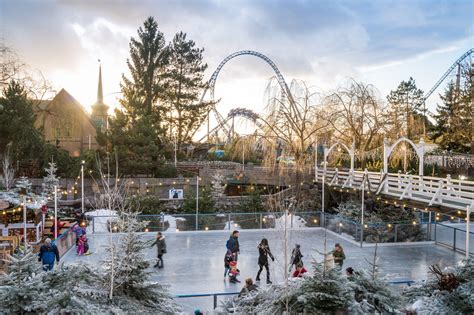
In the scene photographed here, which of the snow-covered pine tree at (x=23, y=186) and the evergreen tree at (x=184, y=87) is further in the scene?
the evergreen tree at (x=184, y=87)

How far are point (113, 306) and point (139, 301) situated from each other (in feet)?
1.90

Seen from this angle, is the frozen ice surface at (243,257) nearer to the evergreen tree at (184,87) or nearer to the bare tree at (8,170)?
the bare tree at (8,170)

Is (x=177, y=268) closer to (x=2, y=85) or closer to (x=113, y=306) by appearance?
(x=113, y=306)

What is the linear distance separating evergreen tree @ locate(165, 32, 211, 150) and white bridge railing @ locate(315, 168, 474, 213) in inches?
891

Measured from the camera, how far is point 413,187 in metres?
17.6

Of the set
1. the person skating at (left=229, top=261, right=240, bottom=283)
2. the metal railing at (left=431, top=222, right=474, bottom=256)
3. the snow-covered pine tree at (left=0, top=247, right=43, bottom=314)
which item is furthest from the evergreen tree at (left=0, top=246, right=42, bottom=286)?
the metal railing at (left=431, top=222, right=474, bottom=256)

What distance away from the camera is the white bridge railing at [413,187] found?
15077 mm

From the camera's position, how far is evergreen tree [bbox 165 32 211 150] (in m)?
46.0

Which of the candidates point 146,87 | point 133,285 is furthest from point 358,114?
point 146,87

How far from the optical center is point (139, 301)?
298 inches

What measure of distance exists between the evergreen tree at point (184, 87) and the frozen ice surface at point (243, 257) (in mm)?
28382

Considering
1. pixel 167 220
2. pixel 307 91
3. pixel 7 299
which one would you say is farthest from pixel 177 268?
pixel 307 91

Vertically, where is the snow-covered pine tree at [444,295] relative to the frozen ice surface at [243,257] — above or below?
above

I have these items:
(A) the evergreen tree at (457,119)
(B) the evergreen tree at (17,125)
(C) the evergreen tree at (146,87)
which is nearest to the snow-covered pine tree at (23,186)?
(B) the evergreen tree at (17,125)
